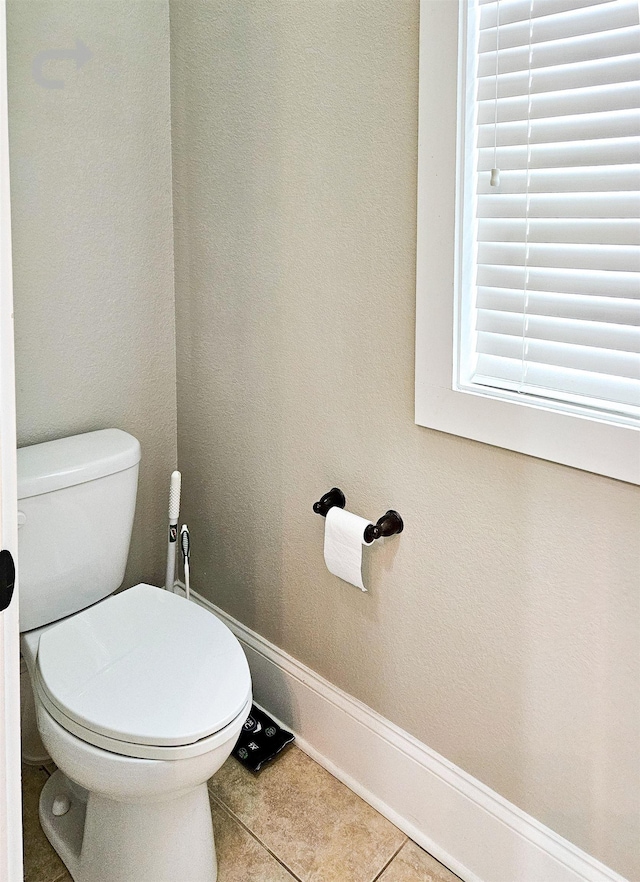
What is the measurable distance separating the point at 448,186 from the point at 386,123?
7.8 inches

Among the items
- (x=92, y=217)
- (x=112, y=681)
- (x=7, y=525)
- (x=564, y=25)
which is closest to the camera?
(x=7, y=525)

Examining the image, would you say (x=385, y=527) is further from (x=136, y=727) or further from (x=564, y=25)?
(x=564, y=25)

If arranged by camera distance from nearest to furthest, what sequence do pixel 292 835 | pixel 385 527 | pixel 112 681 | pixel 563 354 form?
pixel 563 354 → pixel 112 681 → pixel 385 527 → pixel 292 835

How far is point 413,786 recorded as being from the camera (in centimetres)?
154

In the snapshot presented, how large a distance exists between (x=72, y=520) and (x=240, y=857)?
31.3 inches

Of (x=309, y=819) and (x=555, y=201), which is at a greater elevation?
(x=555, y=201)

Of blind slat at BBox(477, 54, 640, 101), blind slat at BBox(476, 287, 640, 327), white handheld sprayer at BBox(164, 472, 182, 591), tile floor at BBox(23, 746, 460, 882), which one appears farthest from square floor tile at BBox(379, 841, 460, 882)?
blind slat at BBox(477, 54, 640, 101)

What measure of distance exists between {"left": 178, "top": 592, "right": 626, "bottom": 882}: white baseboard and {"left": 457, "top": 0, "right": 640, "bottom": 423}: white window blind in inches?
31.3

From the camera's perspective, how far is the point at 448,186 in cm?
123

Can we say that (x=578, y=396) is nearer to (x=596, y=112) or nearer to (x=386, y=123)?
(x=596, y=112)

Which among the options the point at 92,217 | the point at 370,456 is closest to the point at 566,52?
the point at 370,456

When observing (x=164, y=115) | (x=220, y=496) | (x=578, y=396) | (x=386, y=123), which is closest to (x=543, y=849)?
(x=578, y=396)

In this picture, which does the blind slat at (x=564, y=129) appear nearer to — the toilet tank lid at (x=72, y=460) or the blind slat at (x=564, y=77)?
the blind slat at (x=564, y=77)

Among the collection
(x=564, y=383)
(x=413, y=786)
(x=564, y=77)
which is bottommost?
(x=413, y=786)
